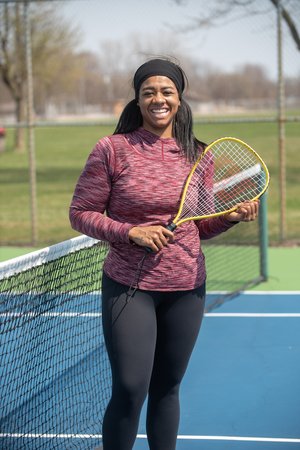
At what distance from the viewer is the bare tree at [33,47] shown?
16.1m

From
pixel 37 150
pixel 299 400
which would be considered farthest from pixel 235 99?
pixel 299 400

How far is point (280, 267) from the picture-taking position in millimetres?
9344

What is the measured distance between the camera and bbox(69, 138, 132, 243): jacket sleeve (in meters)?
3.30

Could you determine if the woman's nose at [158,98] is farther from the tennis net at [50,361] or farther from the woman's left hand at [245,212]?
the tennis net at [50,361]

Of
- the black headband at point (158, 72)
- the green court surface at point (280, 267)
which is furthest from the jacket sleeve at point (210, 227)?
the green court surface at point (280, 267)

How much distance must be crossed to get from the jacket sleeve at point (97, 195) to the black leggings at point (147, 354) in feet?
0.87

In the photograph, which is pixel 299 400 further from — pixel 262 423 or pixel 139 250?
pixel 139 250

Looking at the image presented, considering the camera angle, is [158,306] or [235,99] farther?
[235,99]

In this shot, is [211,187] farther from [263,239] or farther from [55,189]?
[55,189]

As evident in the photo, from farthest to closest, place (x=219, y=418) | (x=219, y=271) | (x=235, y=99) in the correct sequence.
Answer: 1. (x=235, y=99)
2. (x=219, y=271)
3. (x=219, y=418)

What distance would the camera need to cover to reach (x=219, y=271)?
905 cm

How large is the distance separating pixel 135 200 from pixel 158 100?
17.0 inches

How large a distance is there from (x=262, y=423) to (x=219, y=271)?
430cm

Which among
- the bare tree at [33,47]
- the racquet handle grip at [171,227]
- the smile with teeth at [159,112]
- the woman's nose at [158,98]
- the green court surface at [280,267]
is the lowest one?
the green court surface at [280,267]
